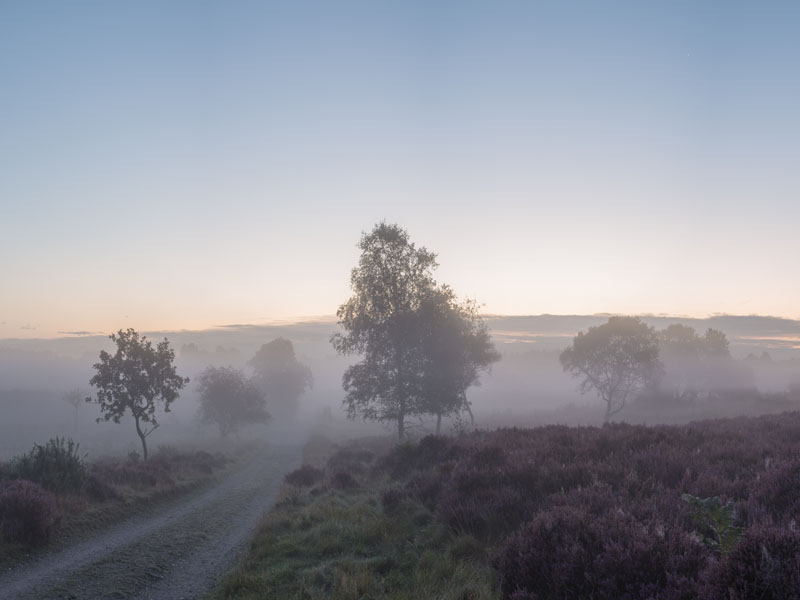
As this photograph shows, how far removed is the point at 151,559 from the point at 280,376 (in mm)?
81235

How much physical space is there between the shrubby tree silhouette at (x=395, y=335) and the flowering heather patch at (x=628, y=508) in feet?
52.2

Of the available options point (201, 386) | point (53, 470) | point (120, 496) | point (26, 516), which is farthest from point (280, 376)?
point (26, 516)

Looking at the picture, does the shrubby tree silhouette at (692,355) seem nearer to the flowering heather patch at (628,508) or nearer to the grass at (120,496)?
the flowering heather patch at (628,508)

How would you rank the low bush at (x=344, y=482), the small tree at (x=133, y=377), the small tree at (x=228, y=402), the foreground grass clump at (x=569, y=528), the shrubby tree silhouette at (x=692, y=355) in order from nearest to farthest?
1. the foreground grass clump at (x=569, y=528)
2. the low bush at (x=344, y=482)
3. the small tree at (x=133, y=377)
4. the small tree at (x=228, y=402)
5. the shrubby tree silhouette at (x=692, y=355)

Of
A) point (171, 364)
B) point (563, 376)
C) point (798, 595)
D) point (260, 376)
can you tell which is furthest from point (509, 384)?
point (798, 595)

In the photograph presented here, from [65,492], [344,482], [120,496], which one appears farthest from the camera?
[344,482]

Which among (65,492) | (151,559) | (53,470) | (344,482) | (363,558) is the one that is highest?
(363,558)

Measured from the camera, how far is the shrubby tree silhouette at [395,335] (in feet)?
101

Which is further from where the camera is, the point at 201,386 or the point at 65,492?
the point at 201,386

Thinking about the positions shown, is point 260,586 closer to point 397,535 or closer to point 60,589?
point 397,535

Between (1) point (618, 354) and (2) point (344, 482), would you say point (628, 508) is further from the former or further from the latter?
(1) point (618, 354)

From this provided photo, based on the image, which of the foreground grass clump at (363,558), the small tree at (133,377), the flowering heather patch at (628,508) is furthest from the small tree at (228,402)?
the flowering heather patch at (628,508)

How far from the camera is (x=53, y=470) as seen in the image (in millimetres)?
16547

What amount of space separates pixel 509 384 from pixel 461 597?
491 ft
